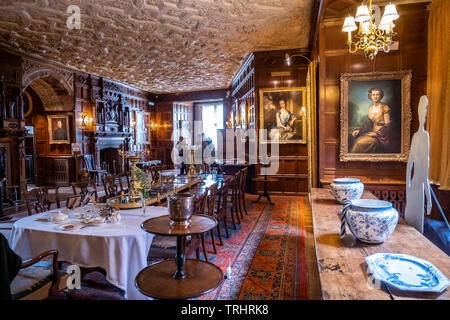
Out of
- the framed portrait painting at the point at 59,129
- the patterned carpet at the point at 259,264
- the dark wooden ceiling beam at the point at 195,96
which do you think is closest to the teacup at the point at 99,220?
the patterned carpet at the point at 259,264

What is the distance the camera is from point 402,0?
467cm

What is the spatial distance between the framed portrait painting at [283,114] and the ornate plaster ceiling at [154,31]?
48.4 inches

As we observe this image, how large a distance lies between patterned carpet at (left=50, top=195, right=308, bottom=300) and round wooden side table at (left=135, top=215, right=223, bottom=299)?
1.02 meters

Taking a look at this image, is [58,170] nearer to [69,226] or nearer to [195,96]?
[195,96]

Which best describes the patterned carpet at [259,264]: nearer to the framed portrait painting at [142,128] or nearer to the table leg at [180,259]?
the table leg at [180,259]

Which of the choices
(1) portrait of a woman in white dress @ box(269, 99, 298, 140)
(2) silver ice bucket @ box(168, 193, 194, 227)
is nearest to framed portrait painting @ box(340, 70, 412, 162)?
(1) portrait of a woman in white dress @ box(269, 99, 298, 140)

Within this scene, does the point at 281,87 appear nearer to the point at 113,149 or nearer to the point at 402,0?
the point at 402,0

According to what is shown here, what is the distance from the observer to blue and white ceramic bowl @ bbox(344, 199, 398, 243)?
1.57 metres

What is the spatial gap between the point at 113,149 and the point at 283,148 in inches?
288

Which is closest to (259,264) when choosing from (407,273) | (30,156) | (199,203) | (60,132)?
(199,203)

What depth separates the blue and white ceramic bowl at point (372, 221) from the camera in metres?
1.57

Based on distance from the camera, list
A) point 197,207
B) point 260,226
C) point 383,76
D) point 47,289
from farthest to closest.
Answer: point 260,226
point 383,76
point 197,207
point 47,289

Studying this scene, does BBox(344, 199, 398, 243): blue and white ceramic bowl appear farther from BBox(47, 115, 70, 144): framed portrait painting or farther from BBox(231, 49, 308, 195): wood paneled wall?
BBox(47, 115, 70, 144): framed portrait painting
